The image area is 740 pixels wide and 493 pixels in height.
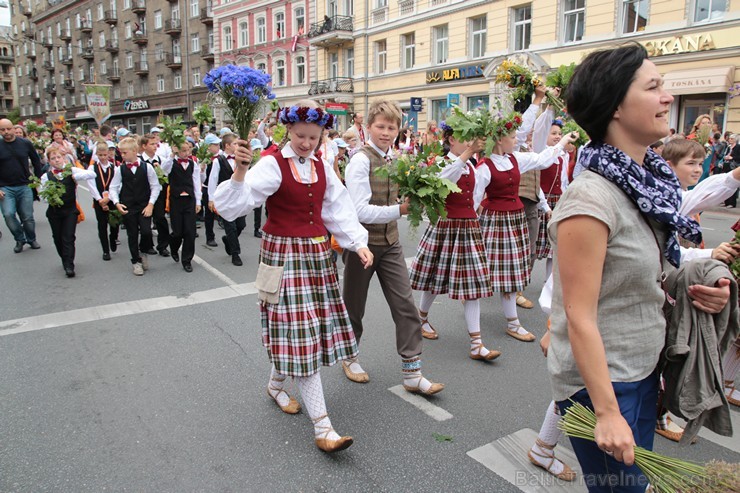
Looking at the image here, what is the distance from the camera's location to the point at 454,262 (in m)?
4.73

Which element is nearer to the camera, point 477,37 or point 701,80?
point 701,80

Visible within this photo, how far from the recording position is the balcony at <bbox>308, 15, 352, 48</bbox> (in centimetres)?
3300

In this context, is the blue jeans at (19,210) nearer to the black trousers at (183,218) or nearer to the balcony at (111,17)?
the black trousers at (183,218)

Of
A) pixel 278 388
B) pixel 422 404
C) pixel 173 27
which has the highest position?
pixel 173 27

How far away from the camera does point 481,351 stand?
4504 millimetres

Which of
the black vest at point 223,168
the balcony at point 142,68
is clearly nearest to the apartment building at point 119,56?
the balcony at point 142,68

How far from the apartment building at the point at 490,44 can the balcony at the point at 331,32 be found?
8 centimetres

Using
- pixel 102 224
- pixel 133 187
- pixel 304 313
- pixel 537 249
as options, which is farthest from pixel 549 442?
pixel 102 224

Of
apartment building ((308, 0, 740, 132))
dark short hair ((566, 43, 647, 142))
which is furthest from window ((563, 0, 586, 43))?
dark short hair ((566, 43, 647, 142))

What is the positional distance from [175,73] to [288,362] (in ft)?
179

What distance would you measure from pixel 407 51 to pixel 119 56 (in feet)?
142

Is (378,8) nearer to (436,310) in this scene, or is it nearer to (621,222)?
(436,310)

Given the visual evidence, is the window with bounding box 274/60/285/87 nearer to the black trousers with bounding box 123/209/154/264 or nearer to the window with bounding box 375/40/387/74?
the window with bounding box 375/40/387/74

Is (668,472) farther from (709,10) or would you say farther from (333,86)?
(333,86)
